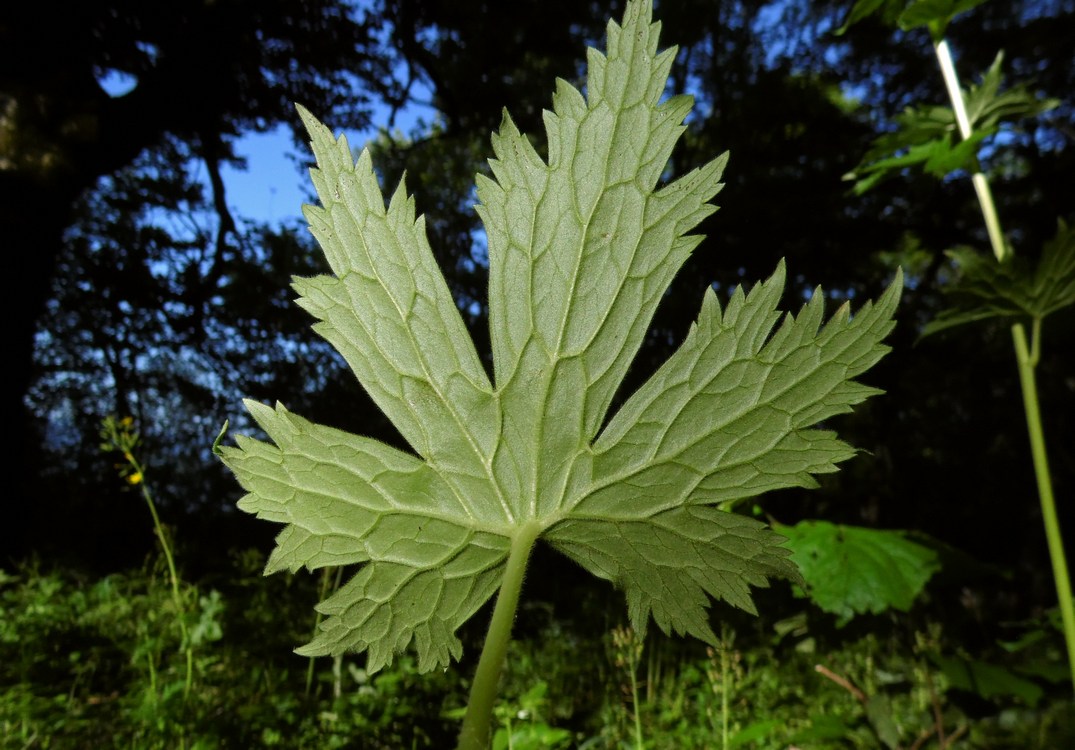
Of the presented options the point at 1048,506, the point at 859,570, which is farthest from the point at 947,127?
the point at 859,570

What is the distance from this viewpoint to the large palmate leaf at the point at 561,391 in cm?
57

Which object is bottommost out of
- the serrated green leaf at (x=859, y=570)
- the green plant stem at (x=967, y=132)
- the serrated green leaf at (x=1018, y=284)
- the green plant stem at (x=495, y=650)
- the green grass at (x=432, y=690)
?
the green grass at (x=432, y=690)

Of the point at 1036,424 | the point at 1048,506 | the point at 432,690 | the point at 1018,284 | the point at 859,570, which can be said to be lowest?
the point at 432,690

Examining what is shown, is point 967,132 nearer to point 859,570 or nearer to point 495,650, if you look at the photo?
point 859,570

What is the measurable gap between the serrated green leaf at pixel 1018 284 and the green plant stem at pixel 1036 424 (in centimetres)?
3

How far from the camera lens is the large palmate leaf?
57 centimetres

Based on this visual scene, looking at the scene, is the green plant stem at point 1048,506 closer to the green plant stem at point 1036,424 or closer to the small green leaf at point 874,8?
the green plant stem at point 1036,424

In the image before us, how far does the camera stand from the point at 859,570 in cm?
144

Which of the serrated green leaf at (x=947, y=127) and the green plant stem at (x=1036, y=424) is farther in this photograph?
the serrated green leaf at (x=947, y=127)

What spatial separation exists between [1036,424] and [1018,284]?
28 cm

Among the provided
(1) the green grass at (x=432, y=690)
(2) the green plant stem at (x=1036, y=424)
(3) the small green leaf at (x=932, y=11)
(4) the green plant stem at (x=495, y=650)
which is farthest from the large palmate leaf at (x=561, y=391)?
(3) the small green leaf at (x=932, y=11)

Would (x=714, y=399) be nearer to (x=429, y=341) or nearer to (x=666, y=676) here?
(x=429, y=341)

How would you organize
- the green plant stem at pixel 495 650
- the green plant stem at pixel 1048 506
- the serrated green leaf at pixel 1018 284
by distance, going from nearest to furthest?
the green plant stem at pixel 495 650 → the green plant stem at pixel 1048 506 → the serrated green leaf at pixel 1018 284

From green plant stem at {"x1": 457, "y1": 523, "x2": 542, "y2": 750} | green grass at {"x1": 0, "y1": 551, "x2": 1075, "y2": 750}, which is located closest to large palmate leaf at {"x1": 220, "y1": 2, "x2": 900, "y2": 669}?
green plant stem at {"x1": 457, "y1": 523, "x2": 542, "y2": 750}
